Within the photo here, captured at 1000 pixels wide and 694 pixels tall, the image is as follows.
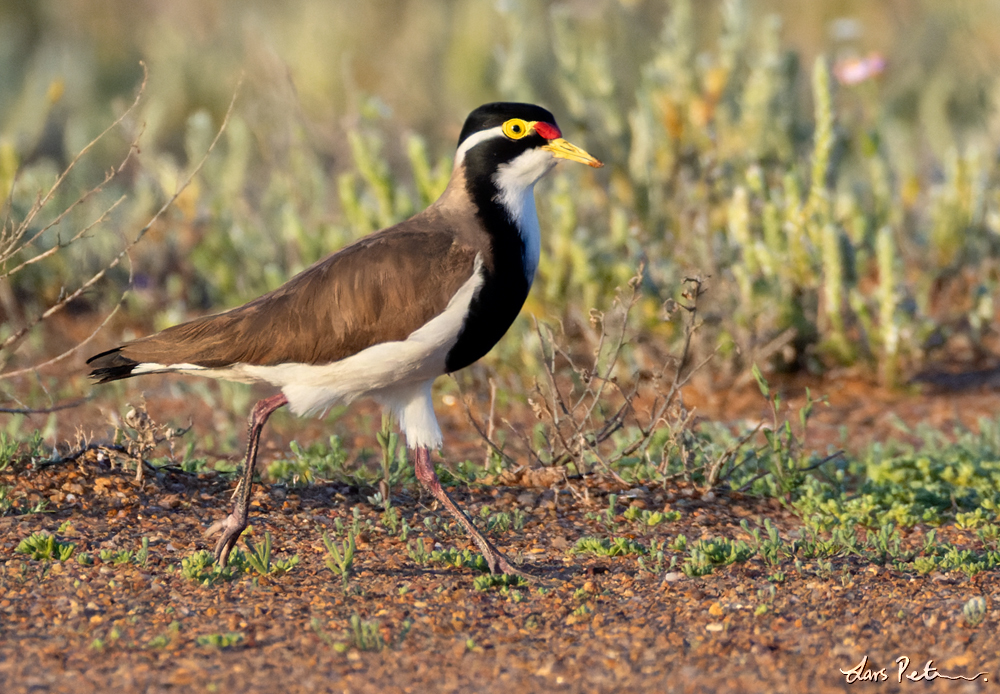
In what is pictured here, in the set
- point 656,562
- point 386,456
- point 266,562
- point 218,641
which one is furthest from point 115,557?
point 656,562

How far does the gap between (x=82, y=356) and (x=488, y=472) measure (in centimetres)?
361

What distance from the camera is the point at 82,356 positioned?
7613 mm

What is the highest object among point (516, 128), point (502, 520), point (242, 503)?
point (516, 128)

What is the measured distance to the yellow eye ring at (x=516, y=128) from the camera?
4484 mm

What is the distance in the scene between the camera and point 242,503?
4.21 m

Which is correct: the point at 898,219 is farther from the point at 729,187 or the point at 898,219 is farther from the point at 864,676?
the point at 864,676

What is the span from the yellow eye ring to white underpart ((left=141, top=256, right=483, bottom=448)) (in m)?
0.57

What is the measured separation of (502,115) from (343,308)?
0.98m

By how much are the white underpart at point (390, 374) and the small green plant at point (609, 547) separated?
66cm

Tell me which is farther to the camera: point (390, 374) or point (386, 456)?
point (386, 456)

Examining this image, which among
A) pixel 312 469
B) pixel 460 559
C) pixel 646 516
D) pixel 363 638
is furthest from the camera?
pixel 312 469

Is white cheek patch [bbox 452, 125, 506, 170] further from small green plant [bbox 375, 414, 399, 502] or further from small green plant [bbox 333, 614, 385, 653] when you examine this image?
small green plant [bbox 333, 614, 385, 653]
